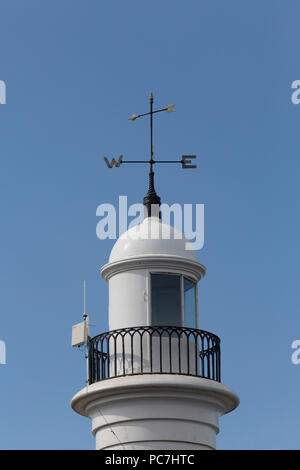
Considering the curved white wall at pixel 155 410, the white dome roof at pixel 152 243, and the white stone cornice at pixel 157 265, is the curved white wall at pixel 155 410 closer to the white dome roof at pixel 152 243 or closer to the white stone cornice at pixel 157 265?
the white stone cornice at pixel 157 265

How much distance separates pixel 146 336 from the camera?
44406mm

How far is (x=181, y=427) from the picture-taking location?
43938 mm

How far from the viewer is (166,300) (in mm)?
45125

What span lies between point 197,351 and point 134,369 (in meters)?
1.50

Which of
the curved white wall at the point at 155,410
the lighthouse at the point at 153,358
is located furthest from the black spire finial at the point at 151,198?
the curved white wall at the point at 155,410

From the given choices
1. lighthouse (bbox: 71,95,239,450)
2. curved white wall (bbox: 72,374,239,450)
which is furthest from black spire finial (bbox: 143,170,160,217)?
curved white wall (bbox: 72,374,239,450)

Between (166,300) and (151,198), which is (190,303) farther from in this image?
(151,198)

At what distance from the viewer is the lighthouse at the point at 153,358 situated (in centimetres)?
4384
